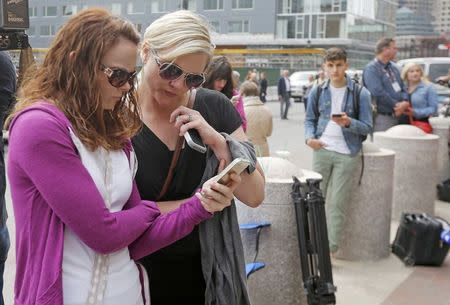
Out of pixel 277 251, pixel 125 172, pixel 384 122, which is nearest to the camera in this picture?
pixel 125 172

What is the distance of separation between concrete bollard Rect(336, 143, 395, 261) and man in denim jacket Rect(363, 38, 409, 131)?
1.92m

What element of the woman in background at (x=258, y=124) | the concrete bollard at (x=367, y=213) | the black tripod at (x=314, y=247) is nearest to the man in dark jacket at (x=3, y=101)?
the black tripod at (x=314, y=247)

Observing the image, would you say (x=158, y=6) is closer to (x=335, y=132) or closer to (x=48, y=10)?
(x=48, y=10)

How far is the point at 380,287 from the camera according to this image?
5035mm

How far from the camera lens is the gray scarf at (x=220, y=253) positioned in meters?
2.05

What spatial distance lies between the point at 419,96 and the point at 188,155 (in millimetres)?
6630

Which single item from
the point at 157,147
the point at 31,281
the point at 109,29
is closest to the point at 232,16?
the point at 157,147

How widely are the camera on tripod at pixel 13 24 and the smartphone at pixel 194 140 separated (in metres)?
1.58

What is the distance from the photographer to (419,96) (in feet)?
26.4

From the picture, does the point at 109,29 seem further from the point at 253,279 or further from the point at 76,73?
the point at 253,279

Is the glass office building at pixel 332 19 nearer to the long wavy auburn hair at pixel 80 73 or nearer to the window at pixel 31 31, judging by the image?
the window at pixel 31 31

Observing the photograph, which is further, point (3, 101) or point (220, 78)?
point (220, 78)

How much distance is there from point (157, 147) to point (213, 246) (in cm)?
41

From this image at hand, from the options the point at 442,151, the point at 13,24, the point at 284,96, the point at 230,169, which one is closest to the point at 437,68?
the point at 284,96
